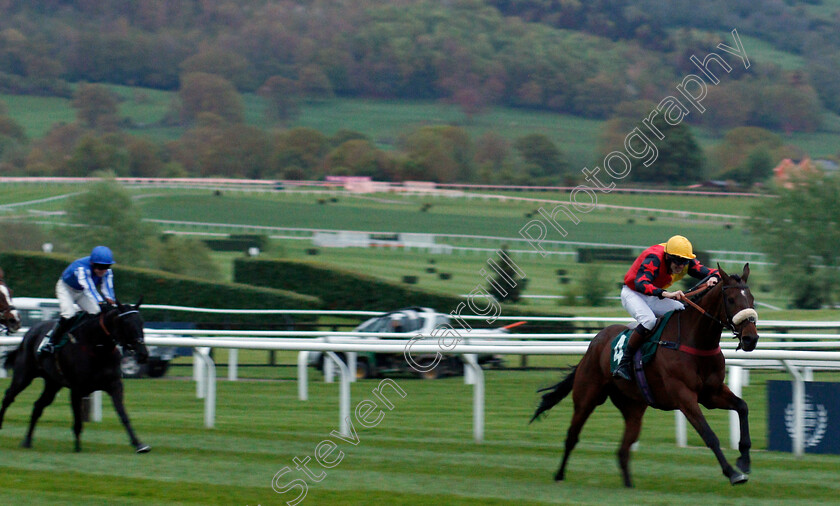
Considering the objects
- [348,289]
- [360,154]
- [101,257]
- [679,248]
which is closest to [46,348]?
[101,257]

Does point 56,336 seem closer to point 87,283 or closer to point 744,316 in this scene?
point 87,283

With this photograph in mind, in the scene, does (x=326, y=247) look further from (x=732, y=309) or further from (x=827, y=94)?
(x=827, y=94)

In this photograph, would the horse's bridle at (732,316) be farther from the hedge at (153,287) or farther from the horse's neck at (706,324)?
the hedge at (153,287)

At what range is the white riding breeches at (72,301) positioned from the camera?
22.8 ft

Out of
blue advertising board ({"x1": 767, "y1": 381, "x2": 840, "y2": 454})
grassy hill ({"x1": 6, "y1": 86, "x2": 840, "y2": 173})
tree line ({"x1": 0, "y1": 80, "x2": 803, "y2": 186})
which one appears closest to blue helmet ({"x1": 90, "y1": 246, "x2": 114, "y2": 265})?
blue advertising board ({"x1": 767, "y1": 381, "x2": 840, "y2": 454})

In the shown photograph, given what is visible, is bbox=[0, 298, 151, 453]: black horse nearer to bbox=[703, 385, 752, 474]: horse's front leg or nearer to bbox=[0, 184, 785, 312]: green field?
bbox=[703, 385, 752, 474]: horse's front leg

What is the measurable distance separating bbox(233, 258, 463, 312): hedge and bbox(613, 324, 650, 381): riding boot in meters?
13.2

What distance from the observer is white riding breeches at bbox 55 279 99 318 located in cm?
695

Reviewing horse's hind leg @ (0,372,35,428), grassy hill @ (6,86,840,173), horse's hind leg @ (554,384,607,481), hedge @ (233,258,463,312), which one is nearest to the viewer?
horse's hind leg @ (554,384,607,481)

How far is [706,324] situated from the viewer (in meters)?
5.28

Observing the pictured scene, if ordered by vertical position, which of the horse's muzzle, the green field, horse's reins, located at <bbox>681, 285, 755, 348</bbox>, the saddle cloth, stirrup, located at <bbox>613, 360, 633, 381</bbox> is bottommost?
the green field

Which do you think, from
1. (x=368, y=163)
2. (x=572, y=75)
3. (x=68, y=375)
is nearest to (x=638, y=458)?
(x=68, y=375)

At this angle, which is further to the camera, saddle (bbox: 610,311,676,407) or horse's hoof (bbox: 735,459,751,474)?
saddle (bbox: 610,311,676,407)

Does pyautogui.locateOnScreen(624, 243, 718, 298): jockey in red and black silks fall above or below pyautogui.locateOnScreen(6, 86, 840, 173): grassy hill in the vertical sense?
below
